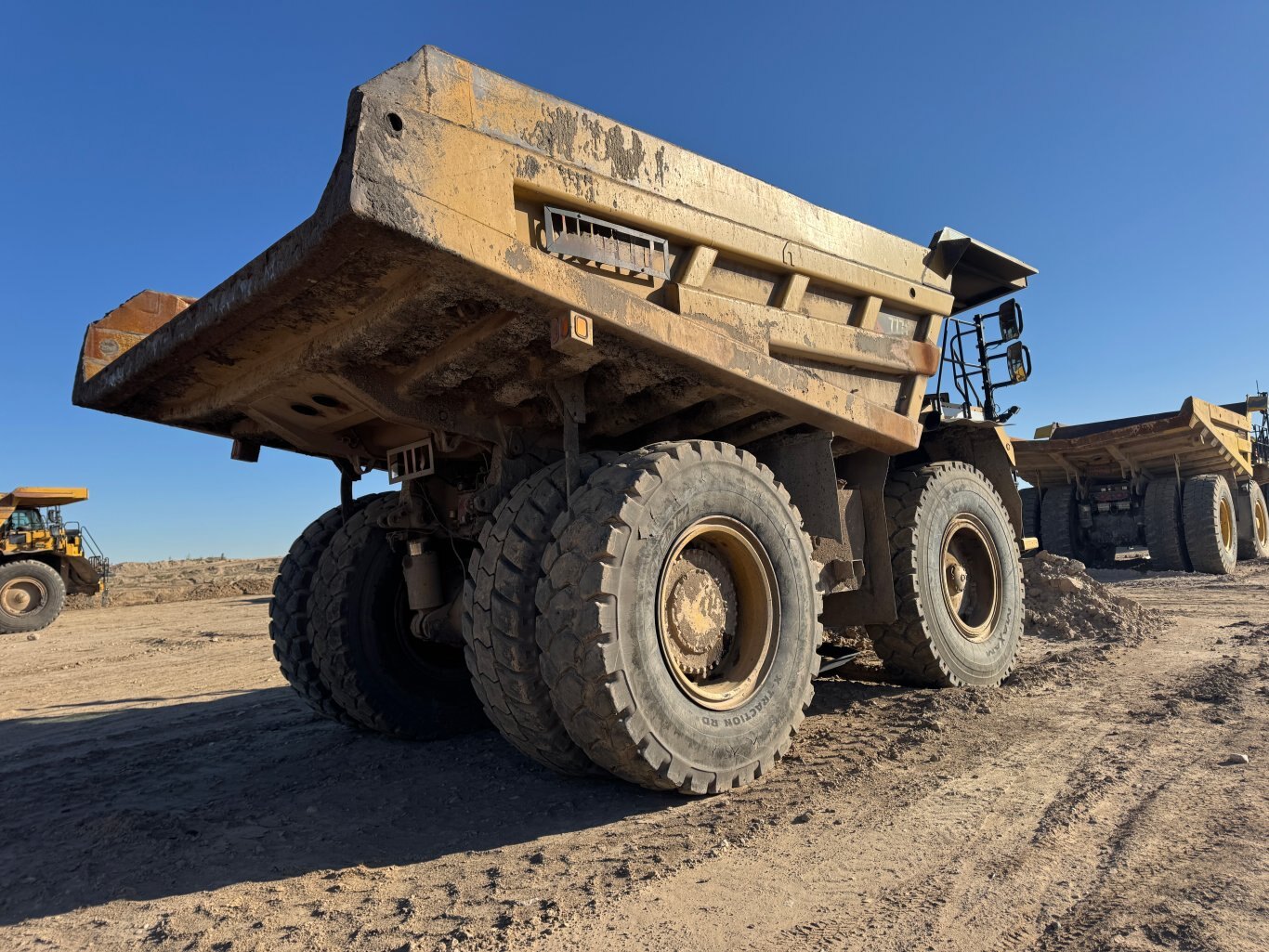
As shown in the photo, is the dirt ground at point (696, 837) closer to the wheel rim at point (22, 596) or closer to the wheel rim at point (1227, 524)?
the wheel rim at point (1227, 524)

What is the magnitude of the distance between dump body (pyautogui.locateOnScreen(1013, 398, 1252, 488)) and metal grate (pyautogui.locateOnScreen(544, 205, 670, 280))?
12343mm

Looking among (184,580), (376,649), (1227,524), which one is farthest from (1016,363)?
(184,580)

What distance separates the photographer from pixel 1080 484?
580 inches

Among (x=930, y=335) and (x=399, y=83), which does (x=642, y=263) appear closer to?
(x=399, y=83)

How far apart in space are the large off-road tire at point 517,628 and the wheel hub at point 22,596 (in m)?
18.1

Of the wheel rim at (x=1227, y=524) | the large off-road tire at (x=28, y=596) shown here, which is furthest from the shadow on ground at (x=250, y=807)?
the wheel rim at (x=1227, y=524)

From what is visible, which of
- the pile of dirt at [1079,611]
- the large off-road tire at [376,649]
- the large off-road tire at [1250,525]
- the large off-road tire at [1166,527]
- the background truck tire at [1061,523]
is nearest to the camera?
the large off-road tire at [376,649]

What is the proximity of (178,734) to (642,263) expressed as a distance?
14.5ft

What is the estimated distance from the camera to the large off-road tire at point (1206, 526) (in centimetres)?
1324

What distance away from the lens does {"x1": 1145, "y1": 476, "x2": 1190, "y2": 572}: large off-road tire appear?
44.8 feet

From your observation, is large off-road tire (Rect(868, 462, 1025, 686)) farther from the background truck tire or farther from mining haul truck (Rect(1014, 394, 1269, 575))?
the background truck tire

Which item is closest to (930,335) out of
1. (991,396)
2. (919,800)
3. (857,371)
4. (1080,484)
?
(857,371)

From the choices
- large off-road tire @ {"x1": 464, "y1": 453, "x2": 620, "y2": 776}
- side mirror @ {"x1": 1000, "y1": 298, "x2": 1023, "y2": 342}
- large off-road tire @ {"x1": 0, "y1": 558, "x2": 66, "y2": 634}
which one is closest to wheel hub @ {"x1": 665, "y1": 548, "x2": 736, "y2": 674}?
large off-road tire @ {"x1": 464, "y1": 453, "x2": 620, "y2": 776}

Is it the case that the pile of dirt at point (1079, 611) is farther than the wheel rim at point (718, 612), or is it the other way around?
the pile of dirt at point (1079, 611)
